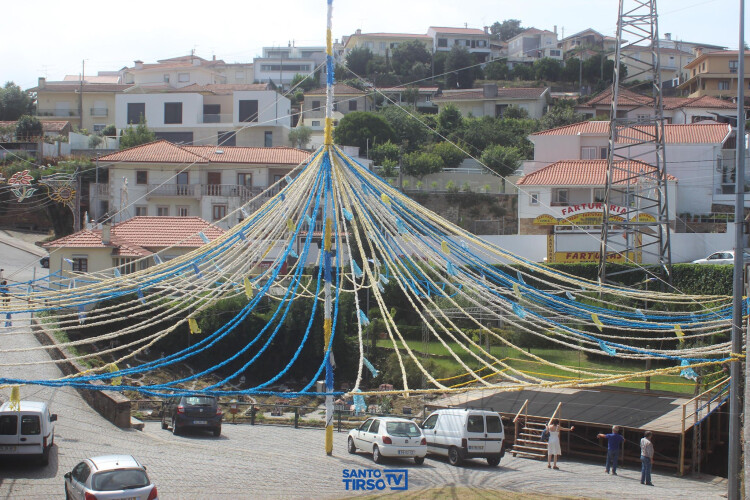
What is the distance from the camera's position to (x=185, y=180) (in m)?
43.3

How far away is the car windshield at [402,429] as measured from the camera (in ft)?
54.4

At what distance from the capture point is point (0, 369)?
22531 mm

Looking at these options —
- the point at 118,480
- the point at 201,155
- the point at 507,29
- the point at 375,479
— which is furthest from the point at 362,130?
the point at 507,29

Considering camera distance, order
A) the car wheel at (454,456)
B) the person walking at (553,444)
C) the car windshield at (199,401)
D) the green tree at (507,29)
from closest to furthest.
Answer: the car wheel at (454,456) → the person walking at (553,444) → the car windshield at (199,401) → the green tree at (507,29)

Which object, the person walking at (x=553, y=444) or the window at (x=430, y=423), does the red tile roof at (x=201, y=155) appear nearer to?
the window at (x=430, y=423)

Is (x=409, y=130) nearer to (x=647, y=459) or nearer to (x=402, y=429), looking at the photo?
(x=402, y=429)

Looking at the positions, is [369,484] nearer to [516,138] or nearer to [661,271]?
[661,271]

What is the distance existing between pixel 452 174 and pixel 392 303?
70.0ft

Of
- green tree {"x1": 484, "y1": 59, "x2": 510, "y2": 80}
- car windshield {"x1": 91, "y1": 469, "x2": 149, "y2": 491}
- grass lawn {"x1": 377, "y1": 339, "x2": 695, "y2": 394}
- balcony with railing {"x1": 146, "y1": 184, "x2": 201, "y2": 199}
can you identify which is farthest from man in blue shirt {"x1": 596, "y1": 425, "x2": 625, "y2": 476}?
green tree {"x1": 484, "y1": 59, "x2": 510, "y2": 80}

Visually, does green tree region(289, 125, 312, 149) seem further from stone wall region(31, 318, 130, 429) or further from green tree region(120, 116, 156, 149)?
stone wall region(31, 318, 130, 429)

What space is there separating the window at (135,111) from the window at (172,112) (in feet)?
5.26

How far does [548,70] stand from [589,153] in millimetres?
44076

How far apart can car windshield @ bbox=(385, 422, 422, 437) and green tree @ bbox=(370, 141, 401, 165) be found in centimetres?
3755

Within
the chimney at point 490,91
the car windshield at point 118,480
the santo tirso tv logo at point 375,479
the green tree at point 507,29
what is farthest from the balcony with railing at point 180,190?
the green tree at point 507,29
